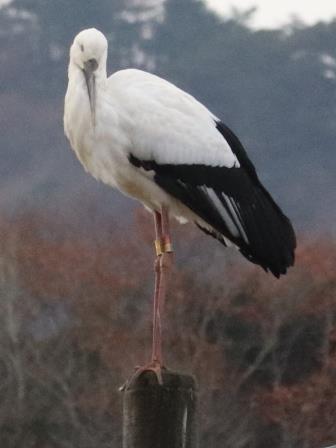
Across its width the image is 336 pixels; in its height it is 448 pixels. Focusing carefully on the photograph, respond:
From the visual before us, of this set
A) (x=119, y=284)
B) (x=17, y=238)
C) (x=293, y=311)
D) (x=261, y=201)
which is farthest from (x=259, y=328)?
(x=261, y=201)

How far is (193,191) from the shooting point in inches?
290

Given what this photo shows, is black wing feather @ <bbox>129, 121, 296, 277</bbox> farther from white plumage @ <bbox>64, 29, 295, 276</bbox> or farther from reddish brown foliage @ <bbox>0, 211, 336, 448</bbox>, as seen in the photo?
reddish brown foliage @ <bbox>0, 211, 336, 448</bbox>

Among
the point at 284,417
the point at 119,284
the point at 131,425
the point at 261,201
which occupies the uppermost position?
the point at 119,284

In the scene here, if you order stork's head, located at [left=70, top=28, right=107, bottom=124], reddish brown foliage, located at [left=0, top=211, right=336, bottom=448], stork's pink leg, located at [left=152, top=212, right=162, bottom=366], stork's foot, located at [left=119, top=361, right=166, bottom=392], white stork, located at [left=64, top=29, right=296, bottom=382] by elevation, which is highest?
reddish brown foliage, located at [left=0, top=211, right=336, bottom=448]

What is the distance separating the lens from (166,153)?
7.31 meters

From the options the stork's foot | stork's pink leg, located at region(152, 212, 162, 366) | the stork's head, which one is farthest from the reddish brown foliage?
the stork's foot

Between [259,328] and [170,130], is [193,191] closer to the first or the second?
[170,130]

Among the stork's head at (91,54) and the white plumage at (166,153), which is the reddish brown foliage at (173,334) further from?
the stork's head at (91,54)

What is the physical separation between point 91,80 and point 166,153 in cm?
44

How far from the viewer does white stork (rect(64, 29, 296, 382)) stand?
23.7 ft

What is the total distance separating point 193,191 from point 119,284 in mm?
19040

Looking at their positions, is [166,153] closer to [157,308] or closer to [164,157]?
[164,157]

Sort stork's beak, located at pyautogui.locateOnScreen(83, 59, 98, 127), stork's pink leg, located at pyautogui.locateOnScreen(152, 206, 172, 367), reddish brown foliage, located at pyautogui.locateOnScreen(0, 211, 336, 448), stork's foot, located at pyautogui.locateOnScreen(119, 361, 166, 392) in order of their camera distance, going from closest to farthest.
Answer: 1. stork's foot, located at pyautogui.locateOnScreen(119, 361, 166, 392)
2. stork's beak, located at pyautogui.locateOnScreen(83, 59, 98, 127)
3. stork's pink leg, located at pyautogui.locateOnScreen(152, 206, 172, 367)
4. reddish brown foliage, located at pyautogui.locateOnScreen(0, 211, 336, 448)

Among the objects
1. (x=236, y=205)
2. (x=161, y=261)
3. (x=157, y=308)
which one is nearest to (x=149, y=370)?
(x=157, y=308)
